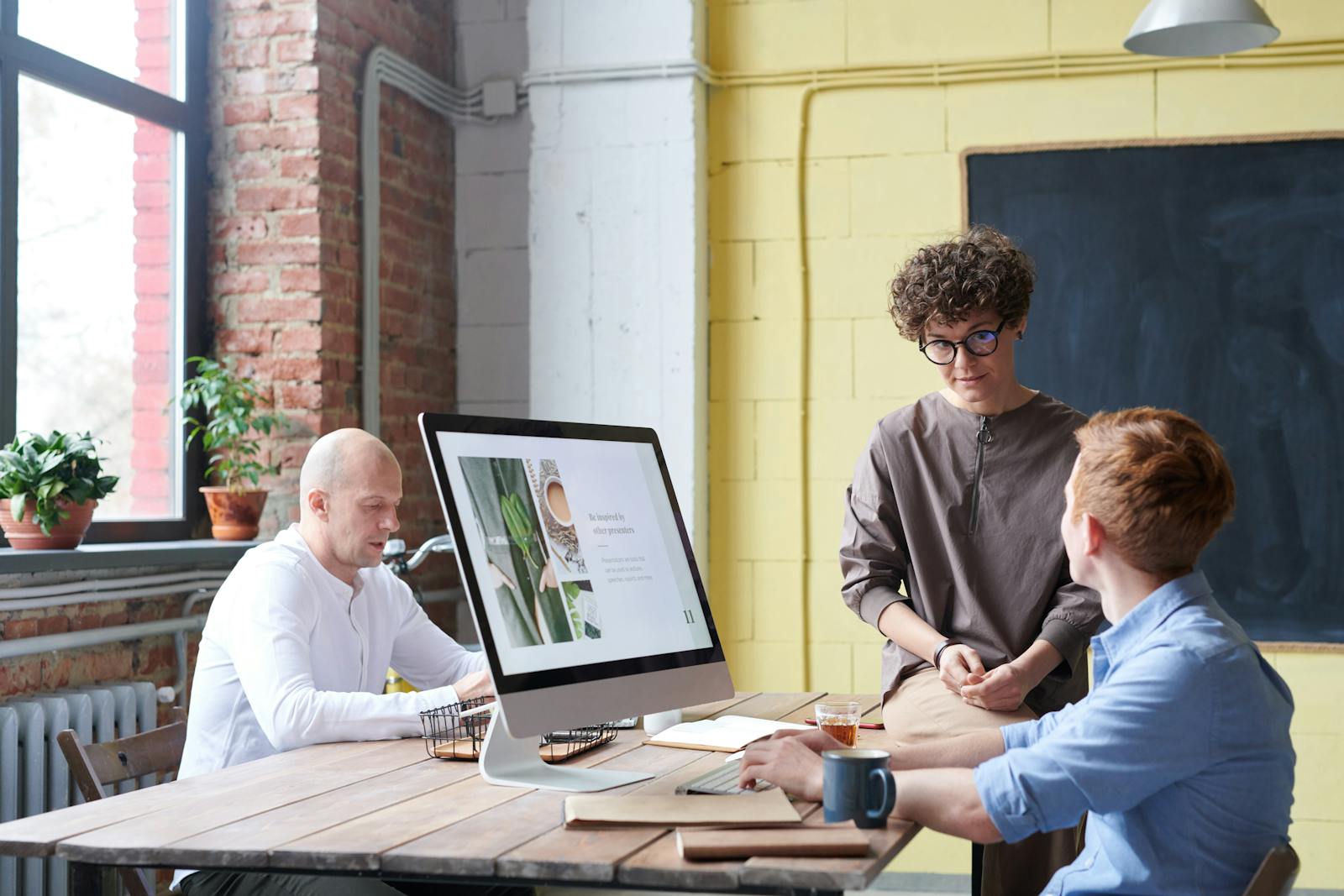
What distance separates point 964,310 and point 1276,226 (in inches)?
74.1

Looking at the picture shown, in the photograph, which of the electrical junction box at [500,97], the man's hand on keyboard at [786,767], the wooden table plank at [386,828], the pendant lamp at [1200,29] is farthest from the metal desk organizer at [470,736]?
the electrical junction box at [500,97]

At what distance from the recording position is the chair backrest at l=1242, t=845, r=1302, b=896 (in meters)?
1.35

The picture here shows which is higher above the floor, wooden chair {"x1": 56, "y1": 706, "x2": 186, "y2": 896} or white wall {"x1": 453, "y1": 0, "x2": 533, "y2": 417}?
white wall {"x1": 453, "y1": 0, "x2": 533, "y2": 417}

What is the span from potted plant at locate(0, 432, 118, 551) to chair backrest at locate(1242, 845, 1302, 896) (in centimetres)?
237

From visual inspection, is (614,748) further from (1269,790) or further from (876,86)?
(876,86)

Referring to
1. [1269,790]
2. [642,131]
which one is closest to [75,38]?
[642,131]

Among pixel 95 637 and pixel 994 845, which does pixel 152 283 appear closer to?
pixel 95 637

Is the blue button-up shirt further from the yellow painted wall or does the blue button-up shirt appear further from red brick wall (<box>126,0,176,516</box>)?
red brick wall (<box>126,0,176,516</box>)

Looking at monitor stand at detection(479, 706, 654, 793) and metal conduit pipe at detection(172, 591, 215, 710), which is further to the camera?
metal conduit pipe at detection(172, 591, 215, 710)

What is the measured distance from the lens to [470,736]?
6.81ft

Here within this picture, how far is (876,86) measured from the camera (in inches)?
157

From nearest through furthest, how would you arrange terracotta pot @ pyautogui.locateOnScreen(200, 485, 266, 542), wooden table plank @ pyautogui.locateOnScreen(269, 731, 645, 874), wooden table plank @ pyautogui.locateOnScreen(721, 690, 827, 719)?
wooden table plank @ pyautogui.locateOnScreen(269, 731, 645, 874), wooden table plank @ pyautogui.locateOnScreen(721, 690, 827, 719), terracotta pot @ pyautogui.locateOnScreen(200, 485, 266, 542)

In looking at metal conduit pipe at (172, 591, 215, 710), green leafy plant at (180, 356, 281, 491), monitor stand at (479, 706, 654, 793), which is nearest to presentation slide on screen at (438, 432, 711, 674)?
monitor stand at (479, 706, 654, 793)

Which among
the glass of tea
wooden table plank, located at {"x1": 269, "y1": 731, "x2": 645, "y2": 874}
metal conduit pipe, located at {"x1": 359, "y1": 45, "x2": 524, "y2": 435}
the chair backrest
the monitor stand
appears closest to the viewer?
the chair backrest
